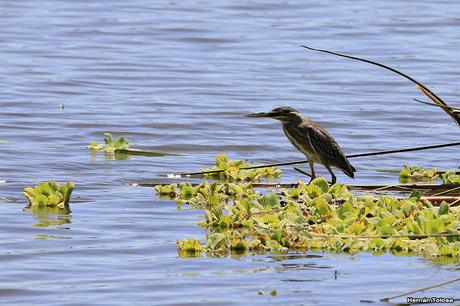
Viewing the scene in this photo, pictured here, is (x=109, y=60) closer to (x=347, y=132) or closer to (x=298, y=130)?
(x=347, y=132)

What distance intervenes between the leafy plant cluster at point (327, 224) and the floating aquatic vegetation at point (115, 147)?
3018 mm

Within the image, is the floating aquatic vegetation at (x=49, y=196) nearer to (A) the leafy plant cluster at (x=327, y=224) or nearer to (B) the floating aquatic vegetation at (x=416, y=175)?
(A) the leafy plant cluster at (x=327, y=224)

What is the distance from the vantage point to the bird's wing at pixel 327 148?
10.8 metres

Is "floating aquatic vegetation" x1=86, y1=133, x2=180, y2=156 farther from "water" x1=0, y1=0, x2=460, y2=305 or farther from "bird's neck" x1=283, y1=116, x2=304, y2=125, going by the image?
"bird's neck" x1=283, y1=116, x2=304, y2=125

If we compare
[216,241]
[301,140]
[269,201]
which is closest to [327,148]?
[301,140]

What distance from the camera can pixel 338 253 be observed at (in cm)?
812

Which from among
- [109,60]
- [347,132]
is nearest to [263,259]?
[347,132]

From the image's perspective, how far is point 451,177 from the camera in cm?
992

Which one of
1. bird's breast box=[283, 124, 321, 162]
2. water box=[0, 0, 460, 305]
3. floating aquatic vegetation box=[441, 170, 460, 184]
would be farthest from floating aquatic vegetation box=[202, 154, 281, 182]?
floating aquatic vegetation box=[441, 170, 460, 184]

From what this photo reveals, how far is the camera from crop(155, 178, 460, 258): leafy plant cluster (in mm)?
8109

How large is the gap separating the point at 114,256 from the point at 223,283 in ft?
3.21

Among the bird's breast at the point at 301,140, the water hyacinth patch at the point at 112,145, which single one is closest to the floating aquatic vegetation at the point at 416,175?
the bird's breast at the point at 301,140

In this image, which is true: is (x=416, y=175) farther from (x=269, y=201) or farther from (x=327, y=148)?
(x=269, y=201)

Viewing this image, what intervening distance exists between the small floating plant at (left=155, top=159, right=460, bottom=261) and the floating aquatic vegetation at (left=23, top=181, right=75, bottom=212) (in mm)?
1014
